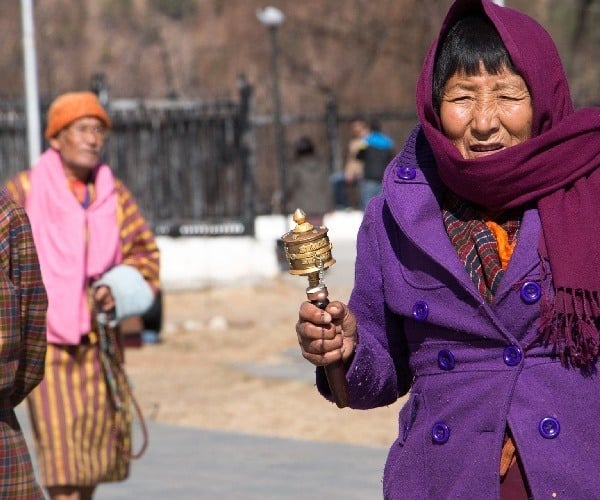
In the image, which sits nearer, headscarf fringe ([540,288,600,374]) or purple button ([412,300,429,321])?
headscarf fringe ([540,288,600,374])

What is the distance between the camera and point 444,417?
304cm

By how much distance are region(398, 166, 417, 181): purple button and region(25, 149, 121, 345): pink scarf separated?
345 centimetres

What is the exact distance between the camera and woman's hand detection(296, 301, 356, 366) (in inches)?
115

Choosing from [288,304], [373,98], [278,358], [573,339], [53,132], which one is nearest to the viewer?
[573,339]

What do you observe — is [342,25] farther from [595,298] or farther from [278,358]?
[595,298]

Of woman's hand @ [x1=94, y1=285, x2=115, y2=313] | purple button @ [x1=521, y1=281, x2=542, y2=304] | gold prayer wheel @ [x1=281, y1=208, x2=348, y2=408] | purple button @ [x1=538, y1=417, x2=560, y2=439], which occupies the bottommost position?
woman's hand @ [x1=94, y1=285, x2=115, y2=313]

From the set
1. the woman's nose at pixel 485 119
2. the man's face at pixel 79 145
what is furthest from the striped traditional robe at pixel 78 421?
the woman's nose at pixel 485 119

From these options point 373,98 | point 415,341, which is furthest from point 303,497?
point 373,98

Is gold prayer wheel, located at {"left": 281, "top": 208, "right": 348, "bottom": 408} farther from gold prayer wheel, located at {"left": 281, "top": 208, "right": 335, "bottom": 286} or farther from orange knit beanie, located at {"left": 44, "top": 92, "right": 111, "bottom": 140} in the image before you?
orange knit beanie, located at {"left": 44, "top": 92, "right": 111, "bottom": 140}

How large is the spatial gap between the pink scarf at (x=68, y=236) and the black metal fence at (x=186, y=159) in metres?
11.3

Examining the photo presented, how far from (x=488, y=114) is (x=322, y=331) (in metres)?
0.55

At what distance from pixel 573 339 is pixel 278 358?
31.5 ft

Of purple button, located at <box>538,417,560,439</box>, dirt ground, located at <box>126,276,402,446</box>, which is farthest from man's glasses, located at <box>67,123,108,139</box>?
purple button, located at <box>538,417,560,439</box>

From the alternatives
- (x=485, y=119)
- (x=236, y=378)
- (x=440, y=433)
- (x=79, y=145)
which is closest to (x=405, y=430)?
(x=440, y=433)
